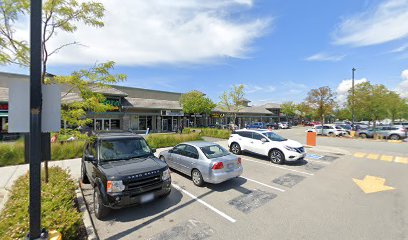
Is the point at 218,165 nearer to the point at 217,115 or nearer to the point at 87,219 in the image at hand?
the point at 87,219

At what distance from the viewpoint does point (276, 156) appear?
10.2 meters

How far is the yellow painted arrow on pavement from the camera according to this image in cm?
667

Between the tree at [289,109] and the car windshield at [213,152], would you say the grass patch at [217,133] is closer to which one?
the car windshield at [213,152]

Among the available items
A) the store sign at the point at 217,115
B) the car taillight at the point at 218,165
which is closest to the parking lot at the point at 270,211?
the car taillight at the point at 218,165

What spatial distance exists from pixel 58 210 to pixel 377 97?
35529 mm

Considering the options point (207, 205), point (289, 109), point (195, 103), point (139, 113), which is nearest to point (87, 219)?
point (207, 205)

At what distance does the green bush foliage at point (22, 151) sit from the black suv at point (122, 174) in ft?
21.8

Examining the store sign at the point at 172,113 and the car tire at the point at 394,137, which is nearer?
the car tire at the point at 394,137

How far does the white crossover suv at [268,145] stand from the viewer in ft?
32.4

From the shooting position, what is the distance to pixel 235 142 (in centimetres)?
1255

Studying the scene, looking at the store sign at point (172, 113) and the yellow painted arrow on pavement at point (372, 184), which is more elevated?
the store sign at point (172, 113)

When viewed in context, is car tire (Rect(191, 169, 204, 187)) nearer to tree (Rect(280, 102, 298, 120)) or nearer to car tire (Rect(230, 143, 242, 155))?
car tire (Rect(230, 143, 242, 155))

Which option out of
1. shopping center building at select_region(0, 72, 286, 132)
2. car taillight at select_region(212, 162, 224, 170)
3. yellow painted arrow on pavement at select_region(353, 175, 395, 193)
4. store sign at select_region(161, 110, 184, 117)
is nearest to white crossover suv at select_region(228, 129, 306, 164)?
yellow painted arrow on pavement at select_region(353, 175, 395, 193)

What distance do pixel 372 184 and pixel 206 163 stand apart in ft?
20.3
